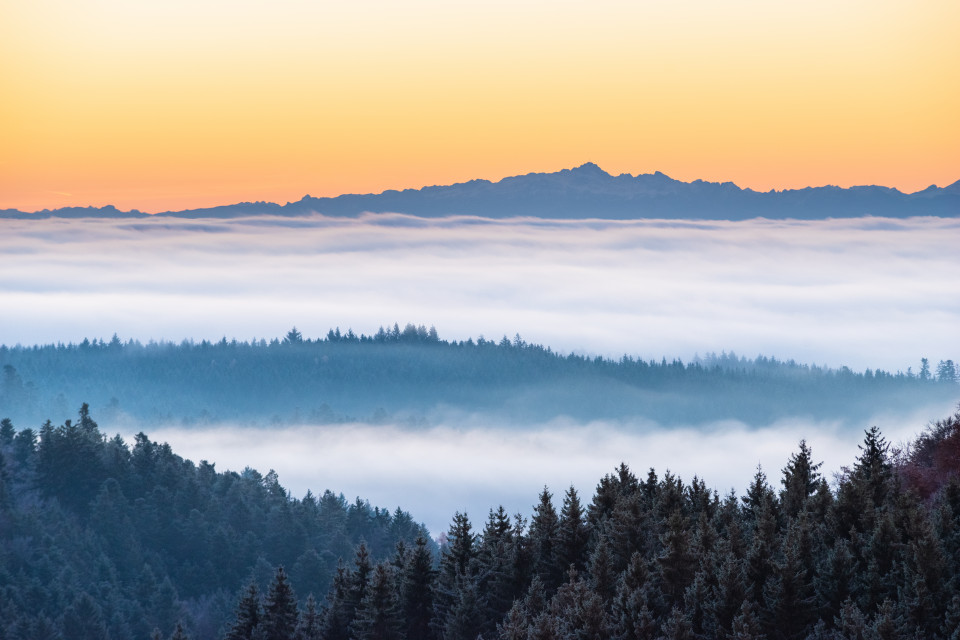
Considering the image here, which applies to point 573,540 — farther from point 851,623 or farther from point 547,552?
point 851,623

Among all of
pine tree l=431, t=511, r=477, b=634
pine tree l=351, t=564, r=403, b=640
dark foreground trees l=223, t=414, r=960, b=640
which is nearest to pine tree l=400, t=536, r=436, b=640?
dark foreground trees l=223, t=414, r=960, b=640

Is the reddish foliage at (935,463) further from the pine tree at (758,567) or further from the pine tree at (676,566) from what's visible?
the pine tree at (758,567)

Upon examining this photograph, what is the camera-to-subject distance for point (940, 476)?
82.6 meters

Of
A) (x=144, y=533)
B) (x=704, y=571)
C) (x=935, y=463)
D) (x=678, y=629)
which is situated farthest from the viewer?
(x=144, y=533)

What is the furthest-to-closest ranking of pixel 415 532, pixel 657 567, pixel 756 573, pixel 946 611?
pixel 415 532 → pixel 657 567 → pixel 756 573 → pixel 946 611

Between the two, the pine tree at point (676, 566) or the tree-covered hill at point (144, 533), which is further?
the tree-covered hill at point (144, 533)

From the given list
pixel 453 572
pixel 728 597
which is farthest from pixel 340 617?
pixel 728 597

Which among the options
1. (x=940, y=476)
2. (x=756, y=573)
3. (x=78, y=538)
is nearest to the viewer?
(x=756, y=573)

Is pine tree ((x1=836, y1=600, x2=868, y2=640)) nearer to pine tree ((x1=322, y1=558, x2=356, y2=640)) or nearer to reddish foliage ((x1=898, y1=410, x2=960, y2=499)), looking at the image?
reddish foliage ((x1=898, y1=410, x2=960, y2=499))

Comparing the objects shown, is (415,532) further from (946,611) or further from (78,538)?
(946,611)

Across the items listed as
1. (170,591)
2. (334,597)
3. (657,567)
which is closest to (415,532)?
(170,591)

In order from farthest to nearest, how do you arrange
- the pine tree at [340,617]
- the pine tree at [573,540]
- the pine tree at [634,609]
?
the pine tree at [340,617] → the pine tree at [573,540] → the pine tree at [634,609]

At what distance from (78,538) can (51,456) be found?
13307mm

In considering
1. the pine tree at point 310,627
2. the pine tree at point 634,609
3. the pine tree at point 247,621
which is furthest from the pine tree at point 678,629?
the pine tree at point 247,621
